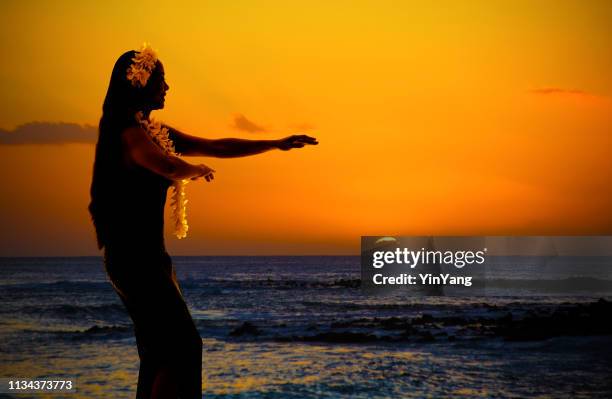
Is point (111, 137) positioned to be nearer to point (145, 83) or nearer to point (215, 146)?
point (145, 83)

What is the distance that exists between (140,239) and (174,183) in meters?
0.31

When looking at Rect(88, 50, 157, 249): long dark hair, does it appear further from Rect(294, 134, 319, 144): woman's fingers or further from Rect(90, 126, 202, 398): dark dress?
Rect(294, 134, 319, 144): woman's fingers

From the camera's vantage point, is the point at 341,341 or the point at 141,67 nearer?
the point at 141,67

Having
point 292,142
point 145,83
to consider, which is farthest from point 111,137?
point 292,142

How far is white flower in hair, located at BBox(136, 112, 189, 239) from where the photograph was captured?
282 cm

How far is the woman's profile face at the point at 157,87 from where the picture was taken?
2.79 m

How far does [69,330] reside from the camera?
18.9 m

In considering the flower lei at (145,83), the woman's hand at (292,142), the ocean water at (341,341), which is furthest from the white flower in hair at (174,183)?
the ocean water at (341,341)

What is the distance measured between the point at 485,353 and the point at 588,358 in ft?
5.94

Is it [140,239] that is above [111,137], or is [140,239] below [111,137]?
below

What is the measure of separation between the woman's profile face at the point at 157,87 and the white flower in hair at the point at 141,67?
0.07 feet

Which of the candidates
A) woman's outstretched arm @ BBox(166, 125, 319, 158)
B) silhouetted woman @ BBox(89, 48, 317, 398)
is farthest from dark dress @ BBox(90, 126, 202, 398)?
woman's outstretched arm @ BBox(166, 125, 319, 158)

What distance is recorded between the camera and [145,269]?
2.70 meters

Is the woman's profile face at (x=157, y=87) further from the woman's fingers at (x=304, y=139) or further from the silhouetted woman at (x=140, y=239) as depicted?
the woman's fingers at (x=304, y=139)
